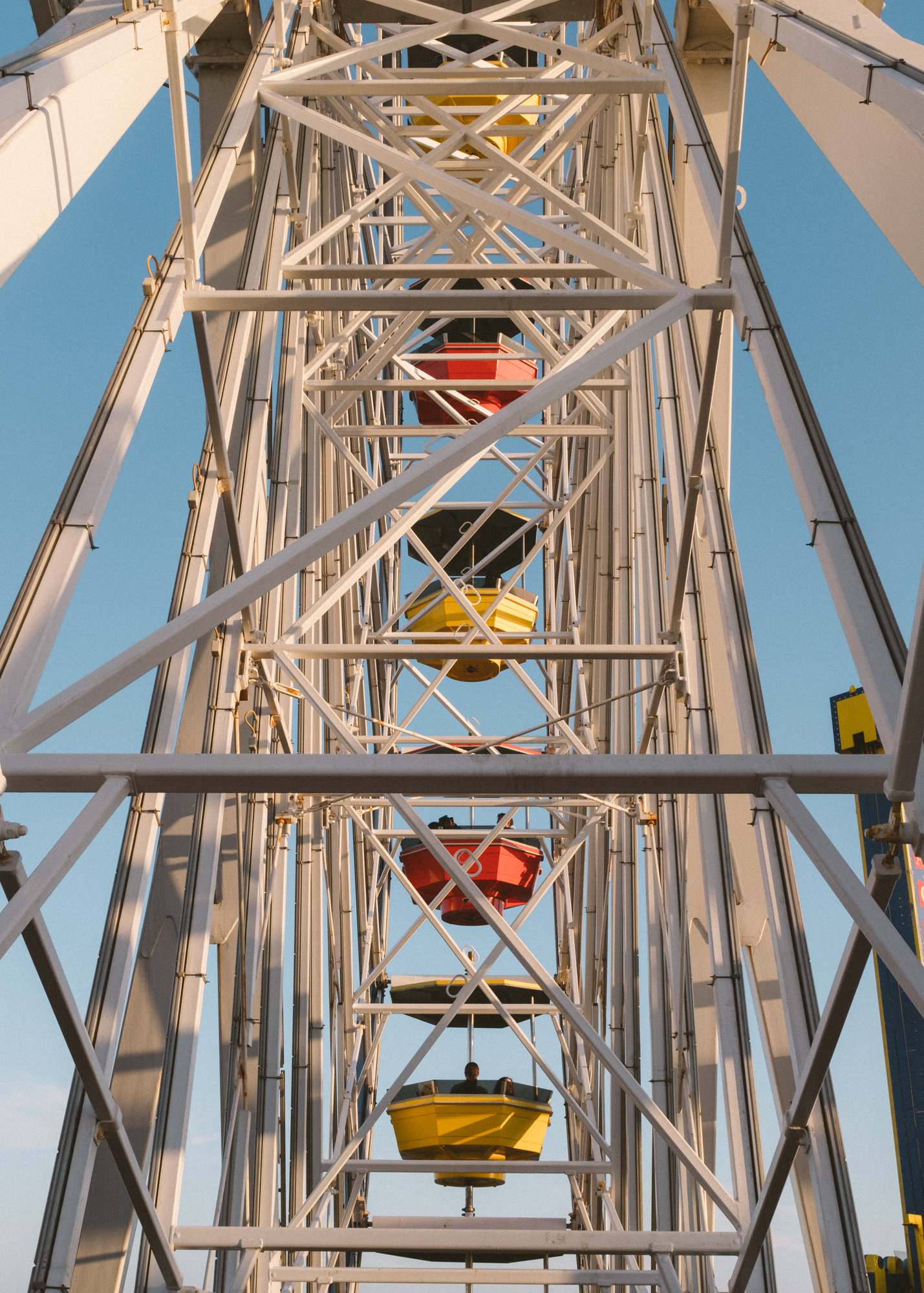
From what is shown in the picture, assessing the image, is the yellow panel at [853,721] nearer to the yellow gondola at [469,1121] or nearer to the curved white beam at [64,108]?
the yellow gondola at [469,1121]

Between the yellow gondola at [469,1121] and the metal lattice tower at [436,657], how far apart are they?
0.82 meters

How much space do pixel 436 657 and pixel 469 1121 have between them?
25.4 ft

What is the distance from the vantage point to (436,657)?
39.3ft

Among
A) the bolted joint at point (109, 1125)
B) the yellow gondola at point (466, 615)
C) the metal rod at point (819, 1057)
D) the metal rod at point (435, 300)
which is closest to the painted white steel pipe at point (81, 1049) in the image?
the bolted joint at point (109, 1125)

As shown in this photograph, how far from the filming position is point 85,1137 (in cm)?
636

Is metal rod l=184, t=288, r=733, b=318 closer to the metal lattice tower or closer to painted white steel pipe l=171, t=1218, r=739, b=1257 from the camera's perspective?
the metal lattice tower

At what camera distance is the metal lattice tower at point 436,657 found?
5910 millimetres

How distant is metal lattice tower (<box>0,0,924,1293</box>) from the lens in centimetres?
591

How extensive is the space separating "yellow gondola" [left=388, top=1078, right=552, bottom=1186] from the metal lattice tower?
82cm

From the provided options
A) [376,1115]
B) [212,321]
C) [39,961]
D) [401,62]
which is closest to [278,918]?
[376,1115]

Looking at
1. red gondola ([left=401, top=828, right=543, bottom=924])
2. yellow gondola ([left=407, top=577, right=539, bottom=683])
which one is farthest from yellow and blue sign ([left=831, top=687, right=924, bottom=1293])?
yellow gondola ([left=407, top=577, right=539, bottom=683])

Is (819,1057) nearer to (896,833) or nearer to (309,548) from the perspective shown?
(896,833)

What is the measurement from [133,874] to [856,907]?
12.7ft

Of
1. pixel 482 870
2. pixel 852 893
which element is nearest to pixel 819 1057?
A: pixel 852 893
